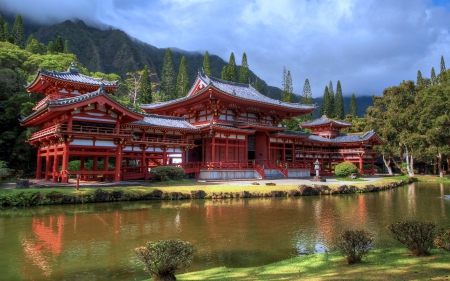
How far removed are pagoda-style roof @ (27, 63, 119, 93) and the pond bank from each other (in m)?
10.1

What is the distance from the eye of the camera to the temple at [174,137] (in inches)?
893

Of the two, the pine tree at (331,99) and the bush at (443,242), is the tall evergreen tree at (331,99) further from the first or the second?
the bush at (443,242)

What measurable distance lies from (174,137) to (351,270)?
26.3 metres

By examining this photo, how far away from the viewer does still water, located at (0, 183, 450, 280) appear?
308 inches

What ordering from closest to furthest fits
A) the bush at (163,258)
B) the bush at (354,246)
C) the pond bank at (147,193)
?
the bush at (163,258)
the bush at (354,246)
the pond bank at (147,193)

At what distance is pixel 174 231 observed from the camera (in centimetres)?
1130

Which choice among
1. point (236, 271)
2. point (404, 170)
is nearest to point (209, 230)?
point (236, 271)

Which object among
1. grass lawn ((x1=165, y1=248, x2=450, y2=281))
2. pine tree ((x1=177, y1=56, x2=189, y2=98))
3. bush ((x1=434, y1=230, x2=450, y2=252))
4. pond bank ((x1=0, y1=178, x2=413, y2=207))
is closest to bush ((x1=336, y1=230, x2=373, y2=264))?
grass lawn ((x1=165, y1=248, x2=450, y2=281))

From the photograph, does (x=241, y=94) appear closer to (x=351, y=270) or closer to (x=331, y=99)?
(x=351, y=270)

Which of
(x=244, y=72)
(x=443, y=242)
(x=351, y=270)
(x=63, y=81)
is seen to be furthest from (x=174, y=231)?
(x=244, y=72)

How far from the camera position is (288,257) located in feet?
27.8

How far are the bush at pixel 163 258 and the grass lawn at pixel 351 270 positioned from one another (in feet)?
1.63

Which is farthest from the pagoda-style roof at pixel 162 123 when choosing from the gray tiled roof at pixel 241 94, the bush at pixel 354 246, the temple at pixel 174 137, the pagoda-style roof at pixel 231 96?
the bush at pixel 354 246

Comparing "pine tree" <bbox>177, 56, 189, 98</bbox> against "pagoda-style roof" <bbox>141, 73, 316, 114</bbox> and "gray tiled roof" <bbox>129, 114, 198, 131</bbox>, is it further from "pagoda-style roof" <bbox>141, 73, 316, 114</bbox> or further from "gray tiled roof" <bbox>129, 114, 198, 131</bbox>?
"gray tiled roof" <bbox>129, 114, 198, 131</bbox>
